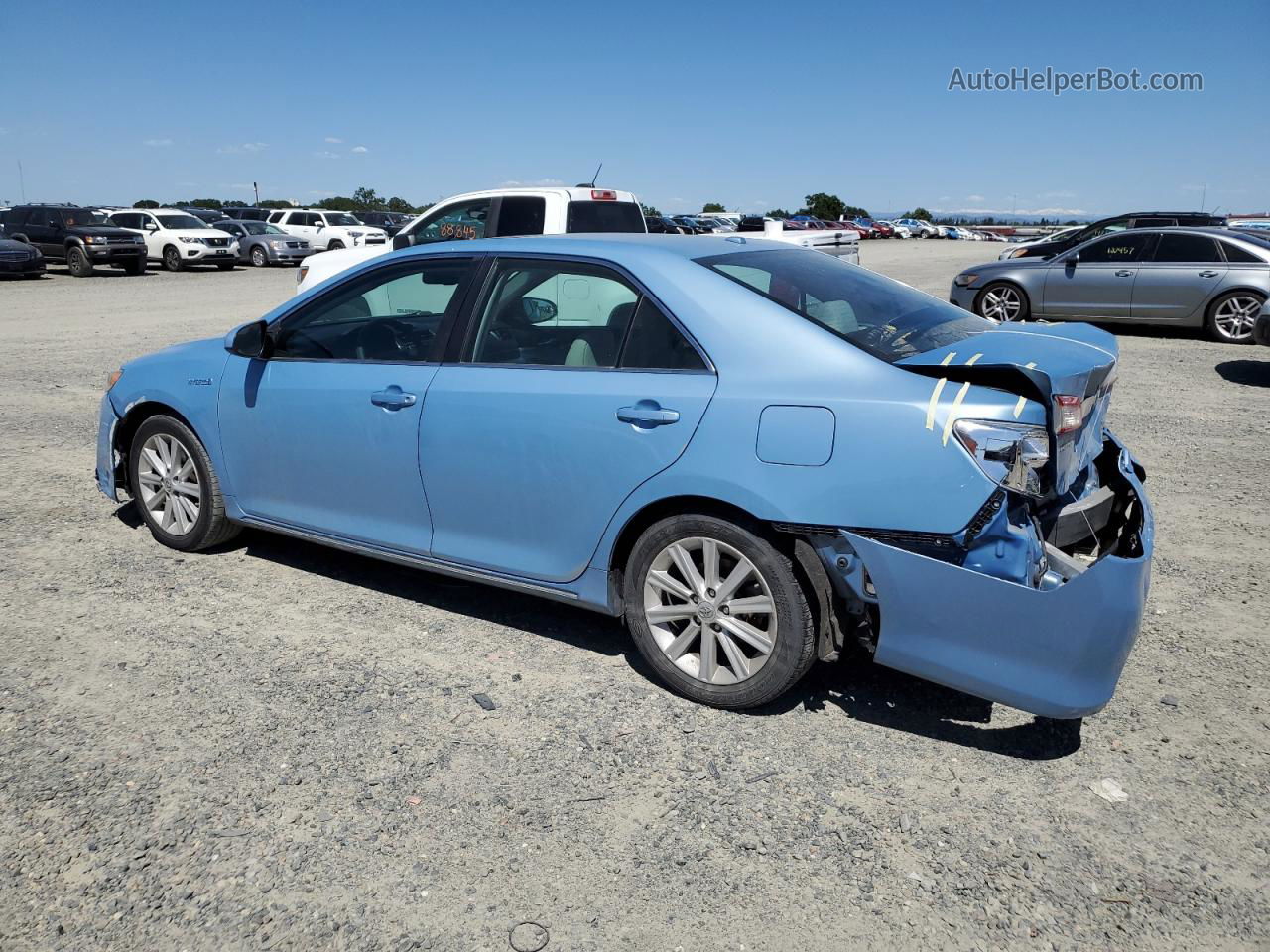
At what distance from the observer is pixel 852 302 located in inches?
155

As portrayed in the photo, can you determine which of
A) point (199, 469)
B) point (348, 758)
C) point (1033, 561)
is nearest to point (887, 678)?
point (1033, 561)

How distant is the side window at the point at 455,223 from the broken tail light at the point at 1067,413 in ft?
34.6

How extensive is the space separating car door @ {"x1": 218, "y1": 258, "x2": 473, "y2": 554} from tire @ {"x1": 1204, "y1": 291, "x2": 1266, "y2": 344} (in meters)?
12.6

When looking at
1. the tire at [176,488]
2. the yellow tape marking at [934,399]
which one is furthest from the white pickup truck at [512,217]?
the yellow tape marking at [934,399]

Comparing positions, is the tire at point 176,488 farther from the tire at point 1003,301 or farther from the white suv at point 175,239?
the white suv at point 175,239

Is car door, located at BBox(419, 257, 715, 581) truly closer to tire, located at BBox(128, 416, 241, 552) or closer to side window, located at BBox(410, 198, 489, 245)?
tire, located at BBox(128, 416, 241, 552)

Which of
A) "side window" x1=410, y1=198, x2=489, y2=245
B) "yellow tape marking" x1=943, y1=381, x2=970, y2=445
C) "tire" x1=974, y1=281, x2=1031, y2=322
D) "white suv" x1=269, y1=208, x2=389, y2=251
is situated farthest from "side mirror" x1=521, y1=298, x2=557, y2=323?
"white suv" x1=269, y1=208, x2=389, y2=251

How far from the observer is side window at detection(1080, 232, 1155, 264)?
556 inches

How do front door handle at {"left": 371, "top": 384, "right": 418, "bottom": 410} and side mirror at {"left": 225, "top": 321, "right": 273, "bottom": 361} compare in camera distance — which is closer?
front door handle at {"left": 371, "top": 384, "right": 418, "bottom": 410}

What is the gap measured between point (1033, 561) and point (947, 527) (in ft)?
1.01

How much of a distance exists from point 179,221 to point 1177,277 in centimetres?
2686

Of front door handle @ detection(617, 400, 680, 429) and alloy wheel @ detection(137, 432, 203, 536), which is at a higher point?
front door handle @ detection(617, 400, 680, 429)

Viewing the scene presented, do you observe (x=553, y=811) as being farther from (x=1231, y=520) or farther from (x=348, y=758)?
(x=1231, y=520)

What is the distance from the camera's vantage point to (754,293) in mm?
3695
